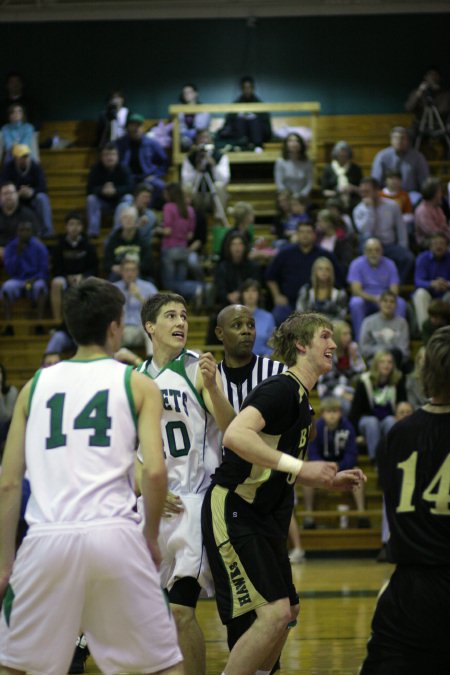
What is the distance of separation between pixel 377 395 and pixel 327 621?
4362mm

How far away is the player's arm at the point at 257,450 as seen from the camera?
4.26 meters

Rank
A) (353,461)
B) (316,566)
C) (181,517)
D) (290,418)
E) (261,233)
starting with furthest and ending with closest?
1. (261,233)
2. (353,461)
3. (316,566)
4. (181,517)
5. (290,418)

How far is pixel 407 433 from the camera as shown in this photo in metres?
3.83

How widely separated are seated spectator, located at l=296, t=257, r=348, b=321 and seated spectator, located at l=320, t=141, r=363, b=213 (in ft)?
11.2

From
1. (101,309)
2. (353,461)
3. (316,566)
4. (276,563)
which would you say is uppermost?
(101,309)

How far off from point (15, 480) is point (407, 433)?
1.38 metres

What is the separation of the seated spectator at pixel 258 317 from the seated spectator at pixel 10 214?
12.9ft

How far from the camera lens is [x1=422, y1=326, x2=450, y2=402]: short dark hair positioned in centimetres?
374

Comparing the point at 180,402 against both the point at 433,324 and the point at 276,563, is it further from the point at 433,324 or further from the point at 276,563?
the point at 433,324

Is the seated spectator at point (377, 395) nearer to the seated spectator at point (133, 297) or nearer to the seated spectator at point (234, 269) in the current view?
the seated spectator at point (234, 269)

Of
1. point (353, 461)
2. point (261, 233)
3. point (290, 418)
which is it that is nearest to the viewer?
point (290, 418)

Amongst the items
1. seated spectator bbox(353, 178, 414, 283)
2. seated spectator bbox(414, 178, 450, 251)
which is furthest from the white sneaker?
seated spectator bbox(414, 178, 450, 251)

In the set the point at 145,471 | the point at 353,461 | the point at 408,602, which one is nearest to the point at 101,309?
the point at 145,471

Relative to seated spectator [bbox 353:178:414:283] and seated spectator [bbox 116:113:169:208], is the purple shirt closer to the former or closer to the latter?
seated spectator [bbox 353:178:414:283]
